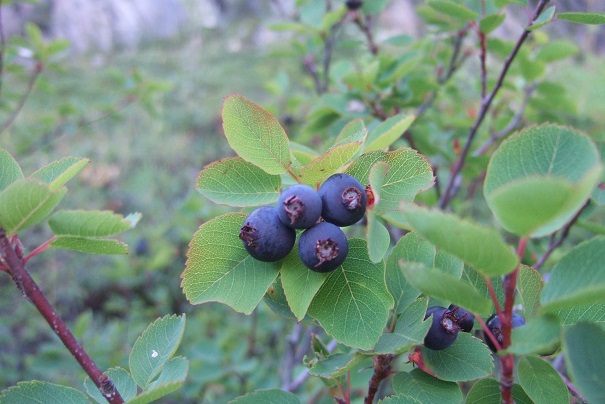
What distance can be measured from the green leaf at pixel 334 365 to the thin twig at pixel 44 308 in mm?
274

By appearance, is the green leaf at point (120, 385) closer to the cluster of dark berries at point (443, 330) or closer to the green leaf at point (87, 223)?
the green leaf at point (87, 223)

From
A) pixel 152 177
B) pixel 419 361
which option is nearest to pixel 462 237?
pixel 419 361

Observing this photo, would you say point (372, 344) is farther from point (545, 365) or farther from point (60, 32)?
point (60, 32)

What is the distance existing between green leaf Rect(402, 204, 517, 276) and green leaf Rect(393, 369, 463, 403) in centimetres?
27

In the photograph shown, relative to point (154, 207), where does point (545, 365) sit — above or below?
above

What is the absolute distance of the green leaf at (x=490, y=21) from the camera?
113 centimetres

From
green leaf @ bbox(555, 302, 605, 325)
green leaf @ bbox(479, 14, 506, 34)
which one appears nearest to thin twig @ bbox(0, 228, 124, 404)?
green leaf @ bbox(555, 302, 605, 325)

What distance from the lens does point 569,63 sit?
22.6ft

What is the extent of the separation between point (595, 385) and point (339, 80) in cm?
127

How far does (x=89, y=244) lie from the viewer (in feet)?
2.00

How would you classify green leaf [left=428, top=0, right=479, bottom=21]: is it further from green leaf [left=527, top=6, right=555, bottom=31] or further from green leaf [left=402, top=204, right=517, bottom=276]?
green leaf [left=402, top=204, right=517, bottom=276]

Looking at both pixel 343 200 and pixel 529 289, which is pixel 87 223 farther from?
pixel 529 289

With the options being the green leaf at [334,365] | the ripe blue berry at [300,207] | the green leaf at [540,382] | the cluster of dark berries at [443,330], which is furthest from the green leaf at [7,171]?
the green leaf at [540,382]

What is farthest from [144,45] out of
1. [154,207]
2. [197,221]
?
→ [197,221]
